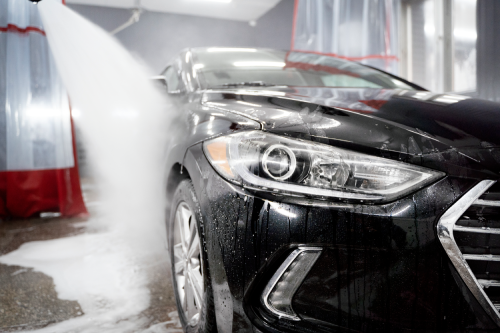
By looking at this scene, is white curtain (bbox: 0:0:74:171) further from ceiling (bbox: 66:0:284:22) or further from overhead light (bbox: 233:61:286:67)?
ceiling (bbox: 66:0:284:22)

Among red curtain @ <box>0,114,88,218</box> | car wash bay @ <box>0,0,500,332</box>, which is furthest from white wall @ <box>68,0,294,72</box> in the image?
red curtain @ <box>0,114,88,218</box>

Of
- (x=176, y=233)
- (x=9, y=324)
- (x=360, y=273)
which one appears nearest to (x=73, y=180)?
(x=9, y=324)

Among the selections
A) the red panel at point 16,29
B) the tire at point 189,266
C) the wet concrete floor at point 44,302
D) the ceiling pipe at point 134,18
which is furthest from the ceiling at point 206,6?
the tire at point 189,266

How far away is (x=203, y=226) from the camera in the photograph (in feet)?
3.18

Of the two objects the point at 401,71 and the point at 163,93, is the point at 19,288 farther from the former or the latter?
the point at 401,71

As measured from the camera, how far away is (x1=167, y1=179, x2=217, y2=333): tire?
96 centimetres

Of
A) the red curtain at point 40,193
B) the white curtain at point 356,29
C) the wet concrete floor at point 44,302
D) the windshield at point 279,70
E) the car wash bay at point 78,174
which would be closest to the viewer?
the wet concrete floor at point 44,302

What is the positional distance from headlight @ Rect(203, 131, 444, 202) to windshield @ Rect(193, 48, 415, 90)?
799mm

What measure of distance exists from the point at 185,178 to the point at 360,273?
657mm

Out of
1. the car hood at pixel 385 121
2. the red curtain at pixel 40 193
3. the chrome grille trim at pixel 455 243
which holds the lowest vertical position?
the red curtain at pixel 40 193

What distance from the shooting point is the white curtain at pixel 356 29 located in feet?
13.4

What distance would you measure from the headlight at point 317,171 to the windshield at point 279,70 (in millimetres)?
799

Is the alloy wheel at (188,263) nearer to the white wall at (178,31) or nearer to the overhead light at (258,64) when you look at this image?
the overhead light at (258,64)

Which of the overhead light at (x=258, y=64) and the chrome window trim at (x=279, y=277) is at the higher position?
the overhead light at (x=258, y=64)
